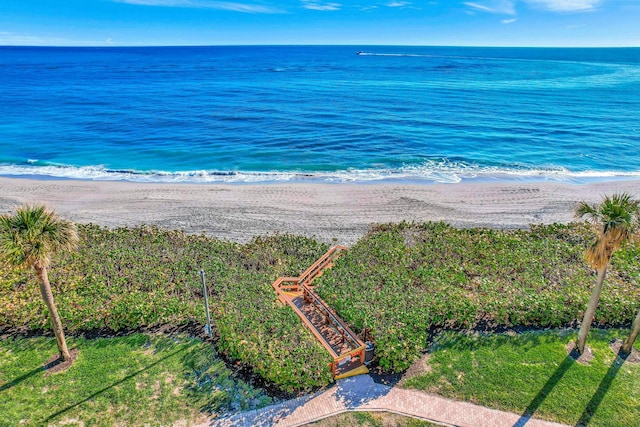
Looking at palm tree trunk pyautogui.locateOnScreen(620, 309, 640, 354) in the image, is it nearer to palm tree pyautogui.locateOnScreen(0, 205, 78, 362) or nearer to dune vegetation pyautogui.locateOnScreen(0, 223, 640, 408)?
dune vegetation pyautogui.locateOnScreen(0, 223, 640, 408)

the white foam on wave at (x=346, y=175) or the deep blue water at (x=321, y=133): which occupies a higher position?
the deep blue water at (x=321, y=133)

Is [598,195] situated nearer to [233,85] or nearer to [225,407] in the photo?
[225,407]

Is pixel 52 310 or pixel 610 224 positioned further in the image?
pixel 52 310

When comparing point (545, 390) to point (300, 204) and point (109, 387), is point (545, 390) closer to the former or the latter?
point (109, 387)

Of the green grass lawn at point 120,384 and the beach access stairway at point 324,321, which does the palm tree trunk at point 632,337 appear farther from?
the green grass lawn at point 120,384

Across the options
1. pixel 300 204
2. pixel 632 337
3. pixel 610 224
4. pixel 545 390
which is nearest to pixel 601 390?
pixel 545 390

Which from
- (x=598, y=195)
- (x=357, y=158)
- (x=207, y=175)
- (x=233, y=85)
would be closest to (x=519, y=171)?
(x=598, y=195)

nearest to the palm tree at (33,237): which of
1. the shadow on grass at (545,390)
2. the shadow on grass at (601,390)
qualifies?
the shadow on grass at (545,390)
